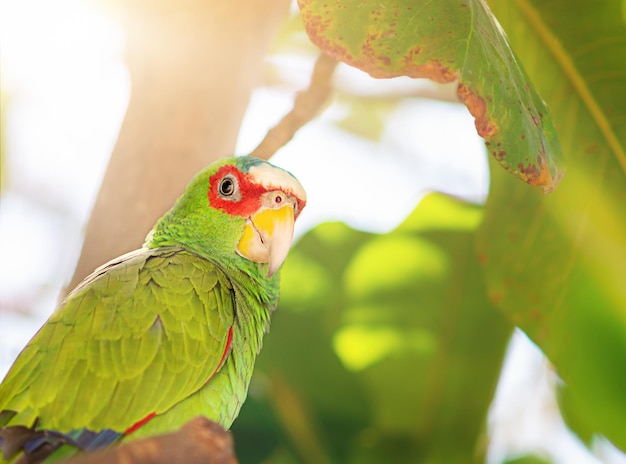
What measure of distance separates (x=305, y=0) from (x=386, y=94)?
2.07 metres

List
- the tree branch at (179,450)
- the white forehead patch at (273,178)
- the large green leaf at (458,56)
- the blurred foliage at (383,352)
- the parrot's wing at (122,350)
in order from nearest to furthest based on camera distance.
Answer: the tree branch at (179,450)
the large green leaf at (458,56)
the parrot's wing at (122,350)
the white forehead patch at (273,178)
the blurred foliage at (383,352)

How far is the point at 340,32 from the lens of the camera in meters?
1.24

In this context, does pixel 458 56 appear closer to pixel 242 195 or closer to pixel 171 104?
pixel 242 195

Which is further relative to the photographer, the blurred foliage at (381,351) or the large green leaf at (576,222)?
the blurred foliage at (381,351)

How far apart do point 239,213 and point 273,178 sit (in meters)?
0.12

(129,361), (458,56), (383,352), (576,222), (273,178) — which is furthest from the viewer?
(383,352)

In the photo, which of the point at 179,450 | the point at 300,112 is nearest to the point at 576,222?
the point at 300,112

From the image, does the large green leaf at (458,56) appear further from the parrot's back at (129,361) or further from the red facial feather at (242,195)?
the parrot's back at (129,361)

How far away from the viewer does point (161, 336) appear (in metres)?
1.38

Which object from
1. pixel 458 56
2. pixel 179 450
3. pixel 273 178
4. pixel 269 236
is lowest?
pixel 179 450

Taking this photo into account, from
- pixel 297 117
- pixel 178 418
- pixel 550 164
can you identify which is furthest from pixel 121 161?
pixel 550 164

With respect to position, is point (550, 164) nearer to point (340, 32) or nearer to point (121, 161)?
point (340, 32)

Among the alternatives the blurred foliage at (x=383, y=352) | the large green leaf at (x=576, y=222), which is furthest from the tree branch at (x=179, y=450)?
the blurred foliage at (x=383, y=352)

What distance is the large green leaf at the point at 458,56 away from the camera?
1.18 m
